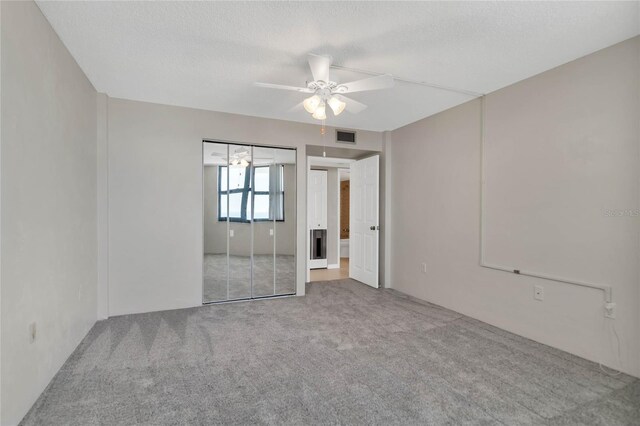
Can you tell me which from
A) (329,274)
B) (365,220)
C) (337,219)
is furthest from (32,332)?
(337,219)

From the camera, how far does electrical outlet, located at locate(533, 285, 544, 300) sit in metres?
2.84

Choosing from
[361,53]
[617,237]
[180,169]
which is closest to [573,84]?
[617,237]

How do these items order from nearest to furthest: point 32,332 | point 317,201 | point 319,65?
point 32,332 < point 319,65 < point 317,201

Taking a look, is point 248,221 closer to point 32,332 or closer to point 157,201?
point 157,201

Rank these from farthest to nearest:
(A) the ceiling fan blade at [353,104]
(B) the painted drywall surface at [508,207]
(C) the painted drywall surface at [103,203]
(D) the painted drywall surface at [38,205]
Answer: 1. (C) the painted drywall surface at [103,203]
2. (A) the ceiling fan blade at [353,104]
3. (B) the painted drywall surface at [508,207]
4. (D) the painted drywall surface at [38,205]

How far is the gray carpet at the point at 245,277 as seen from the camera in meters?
3.98

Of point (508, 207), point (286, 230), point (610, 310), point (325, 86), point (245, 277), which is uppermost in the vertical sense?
point (325, 86)

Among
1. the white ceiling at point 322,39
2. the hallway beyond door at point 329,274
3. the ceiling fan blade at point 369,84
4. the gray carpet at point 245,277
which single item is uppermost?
the white ceiling at point 322,39

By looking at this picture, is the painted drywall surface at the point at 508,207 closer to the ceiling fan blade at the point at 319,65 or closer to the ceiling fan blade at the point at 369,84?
the ceiling fan blade at the point at 369,84

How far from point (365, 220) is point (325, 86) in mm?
2988

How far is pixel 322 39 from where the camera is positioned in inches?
89.8

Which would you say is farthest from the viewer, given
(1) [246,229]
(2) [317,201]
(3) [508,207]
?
(2) [317,201]

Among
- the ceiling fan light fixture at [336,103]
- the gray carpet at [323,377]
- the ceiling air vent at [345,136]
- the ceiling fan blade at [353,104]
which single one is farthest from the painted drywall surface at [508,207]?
the ceiling fan light fixture at [336,103]

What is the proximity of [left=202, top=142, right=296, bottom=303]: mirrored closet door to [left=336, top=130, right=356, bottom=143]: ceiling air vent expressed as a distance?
2.45ft
